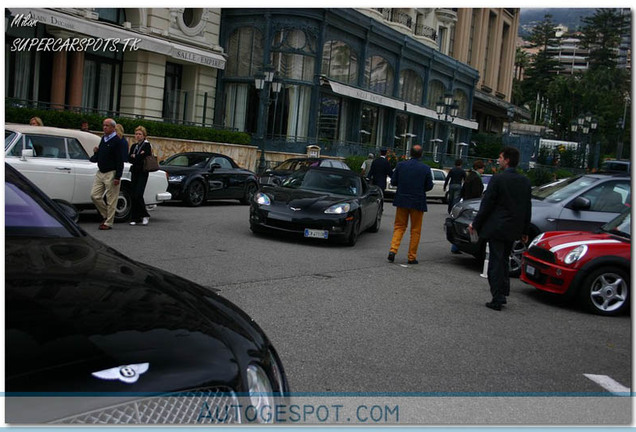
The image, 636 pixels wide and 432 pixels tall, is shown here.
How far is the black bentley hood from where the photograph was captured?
7.36ft

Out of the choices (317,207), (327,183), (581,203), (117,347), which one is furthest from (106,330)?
(327,183)

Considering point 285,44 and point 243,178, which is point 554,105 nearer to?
point 285,44

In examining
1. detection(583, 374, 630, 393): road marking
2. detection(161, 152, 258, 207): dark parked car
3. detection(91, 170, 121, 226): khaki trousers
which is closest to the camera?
detection(583, 374, 630, 393): road marking

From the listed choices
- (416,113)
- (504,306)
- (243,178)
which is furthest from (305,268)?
(416,113)

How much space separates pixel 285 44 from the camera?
32.6 m

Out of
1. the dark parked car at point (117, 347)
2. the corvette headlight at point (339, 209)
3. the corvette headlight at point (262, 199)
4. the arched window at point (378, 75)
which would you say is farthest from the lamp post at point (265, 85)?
the dark parked car at point (117, 347)

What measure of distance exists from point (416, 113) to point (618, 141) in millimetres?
13662

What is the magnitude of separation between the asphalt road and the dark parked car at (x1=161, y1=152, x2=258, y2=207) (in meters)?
5.23

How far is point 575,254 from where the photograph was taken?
840 centimetres

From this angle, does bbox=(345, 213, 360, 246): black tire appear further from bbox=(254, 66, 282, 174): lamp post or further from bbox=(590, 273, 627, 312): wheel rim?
bbox=(254, 66, 282, 174): lamp post

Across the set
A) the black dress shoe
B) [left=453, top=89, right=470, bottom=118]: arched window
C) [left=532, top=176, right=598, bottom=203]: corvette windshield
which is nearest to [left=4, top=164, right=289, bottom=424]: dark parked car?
the black dress shoe

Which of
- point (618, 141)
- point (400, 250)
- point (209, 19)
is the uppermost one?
point (209, 19)

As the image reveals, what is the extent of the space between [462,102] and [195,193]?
131ft

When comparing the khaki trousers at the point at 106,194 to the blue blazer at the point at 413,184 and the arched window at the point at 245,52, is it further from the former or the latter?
the arched window at the point at 245,52
